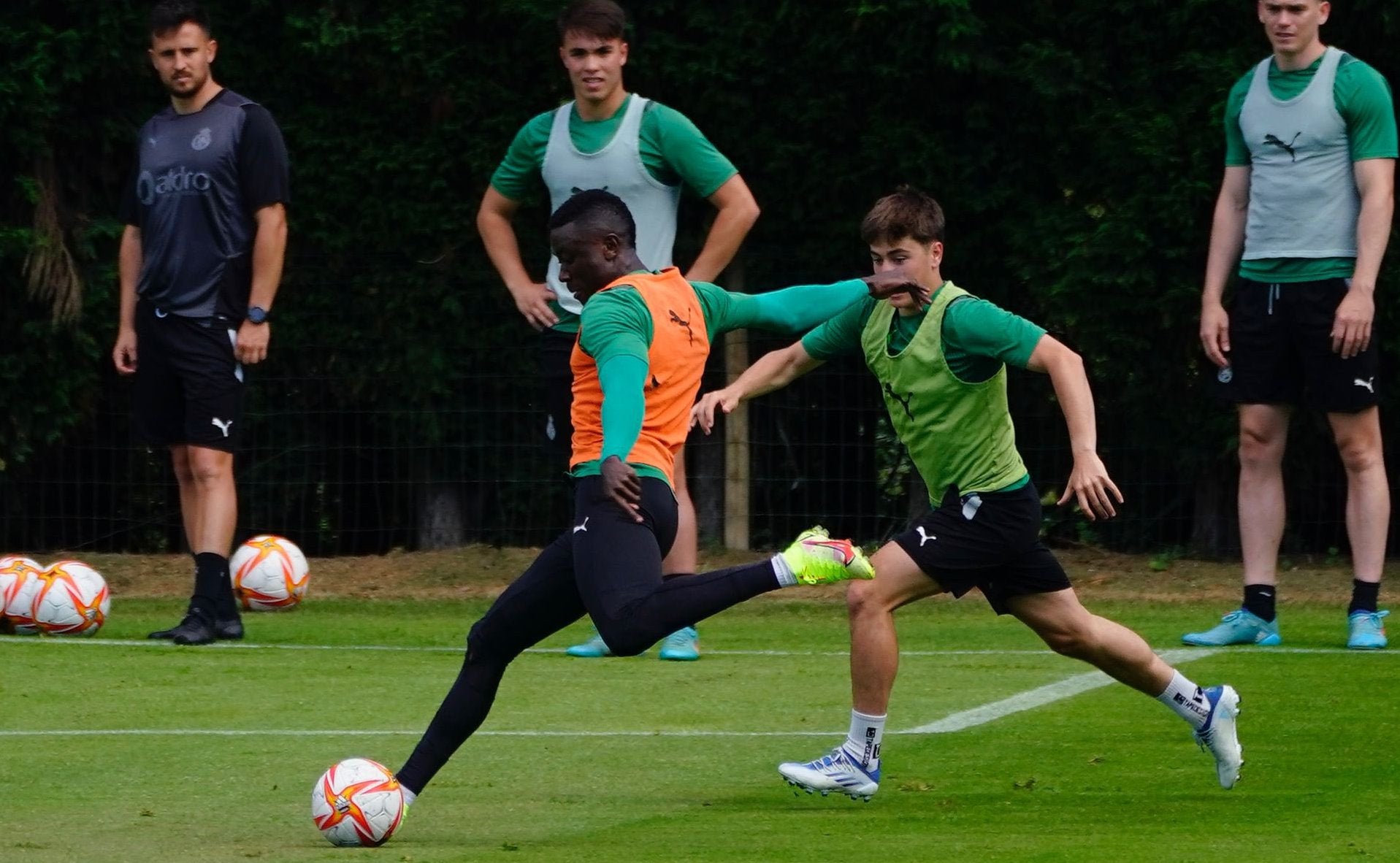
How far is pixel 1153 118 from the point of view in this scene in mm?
11141

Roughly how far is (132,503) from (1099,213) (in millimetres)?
5968

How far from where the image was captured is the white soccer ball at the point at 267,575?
1028 cm

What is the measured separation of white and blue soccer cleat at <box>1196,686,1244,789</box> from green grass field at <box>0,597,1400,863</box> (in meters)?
0.06

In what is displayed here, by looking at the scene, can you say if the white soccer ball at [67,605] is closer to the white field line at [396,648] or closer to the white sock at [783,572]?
the white field line at [396,648]

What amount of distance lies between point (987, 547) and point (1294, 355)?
9.84 ft

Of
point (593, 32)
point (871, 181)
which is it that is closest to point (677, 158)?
point (593, 32)

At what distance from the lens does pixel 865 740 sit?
18.8ft

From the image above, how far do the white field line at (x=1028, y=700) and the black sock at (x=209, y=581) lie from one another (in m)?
3.23

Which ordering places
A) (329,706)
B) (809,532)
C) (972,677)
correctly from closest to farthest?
(809,532), (329,706), (972,677)

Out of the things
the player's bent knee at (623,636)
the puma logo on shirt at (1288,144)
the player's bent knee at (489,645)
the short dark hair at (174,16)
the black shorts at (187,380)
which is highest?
the short dark hair at (174,16)

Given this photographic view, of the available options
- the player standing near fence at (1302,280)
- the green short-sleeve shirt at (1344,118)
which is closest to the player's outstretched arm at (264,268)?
the player standing near fence at (1302,280)

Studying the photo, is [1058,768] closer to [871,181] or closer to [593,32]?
[593,32]

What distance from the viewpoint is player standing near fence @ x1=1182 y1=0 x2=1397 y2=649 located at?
26.8 ft

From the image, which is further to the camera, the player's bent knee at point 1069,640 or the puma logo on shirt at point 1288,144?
the puma logo on shirt at point 1288,144
